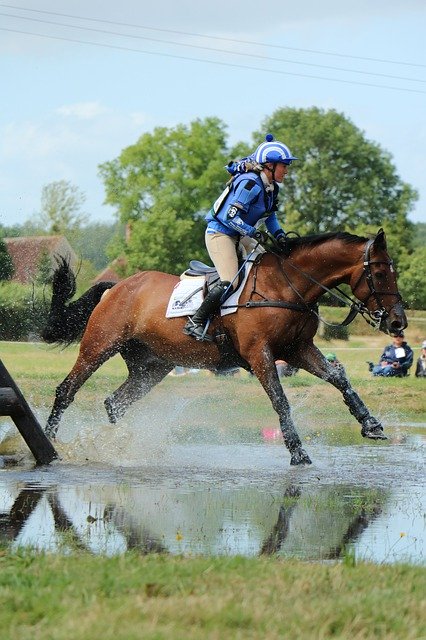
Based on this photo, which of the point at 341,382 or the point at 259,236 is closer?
the point at 259,236

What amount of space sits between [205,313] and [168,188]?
66.3 metres

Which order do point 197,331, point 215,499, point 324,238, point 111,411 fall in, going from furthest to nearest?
point 111,411 → point 197,331 → point 324,238 → point 215,499

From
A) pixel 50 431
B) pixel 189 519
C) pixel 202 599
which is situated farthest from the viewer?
pixel 50 431

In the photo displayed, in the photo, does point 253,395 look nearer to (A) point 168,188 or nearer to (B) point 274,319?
(B) point 274,319

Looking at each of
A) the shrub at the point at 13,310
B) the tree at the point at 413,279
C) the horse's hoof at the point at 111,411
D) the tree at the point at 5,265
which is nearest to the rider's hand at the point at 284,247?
the horse's hoof at the point at 111,411

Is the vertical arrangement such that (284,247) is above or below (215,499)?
above

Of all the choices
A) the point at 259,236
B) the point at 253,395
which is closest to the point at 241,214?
the point at 259,236

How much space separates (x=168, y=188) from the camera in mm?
78812

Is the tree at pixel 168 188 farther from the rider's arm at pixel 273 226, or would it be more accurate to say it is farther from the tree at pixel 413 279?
the rider's arm at pixel 273 226

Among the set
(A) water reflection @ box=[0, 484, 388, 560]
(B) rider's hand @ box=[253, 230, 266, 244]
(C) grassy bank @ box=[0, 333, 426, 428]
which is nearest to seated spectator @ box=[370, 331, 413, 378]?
(C) grassy bank @ box=[0, 333, 426, 428]

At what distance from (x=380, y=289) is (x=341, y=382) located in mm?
1144

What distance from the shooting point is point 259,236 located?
12.7 metres

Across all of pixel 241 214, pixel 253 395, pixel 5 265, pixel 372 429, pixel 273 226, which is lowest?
pixel 253 395

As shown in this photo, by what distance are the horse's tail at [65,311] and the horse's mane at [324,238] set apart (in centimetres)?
336
